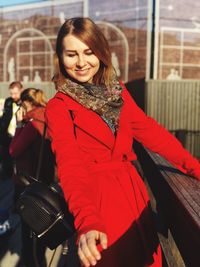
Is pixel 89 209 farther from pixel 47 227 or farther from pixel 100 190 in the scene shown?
pixel 47 227

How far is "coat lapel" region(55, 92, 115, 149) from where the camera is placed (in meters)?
1.84

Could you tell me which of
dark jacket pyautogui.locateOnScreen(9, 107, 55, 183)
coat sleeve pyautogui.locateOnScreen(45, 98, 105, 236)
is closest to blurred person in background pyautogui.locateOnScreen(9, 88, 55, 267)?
dark jacket pyautogui.locateOnScreen(9, 107, 55, 183)

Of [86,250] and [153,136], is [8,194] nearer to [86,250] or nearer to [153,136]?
[153,136]

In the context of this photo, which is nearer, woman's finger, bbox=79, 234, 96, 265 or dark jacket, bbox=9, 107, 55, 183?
woman's finger, bbox=79, 234, 96, 265

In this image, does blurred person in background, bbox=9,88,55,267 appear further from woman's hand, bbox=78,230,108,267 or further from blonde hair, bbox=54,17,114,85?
woman's hand, bbox=78,230,108,267

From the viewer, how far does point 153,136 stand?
2.14m

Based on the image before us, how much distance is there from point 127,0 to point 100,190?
20143 mm

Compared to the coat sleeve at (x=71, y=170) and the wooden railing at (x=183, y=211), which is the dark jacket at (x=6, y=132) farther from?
the coat sleeve at (x=71, y=170)

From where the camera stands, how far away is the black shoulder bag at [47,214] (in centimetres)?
196

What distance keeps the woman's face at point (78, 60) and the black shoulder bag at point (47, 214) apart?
54 centimetres

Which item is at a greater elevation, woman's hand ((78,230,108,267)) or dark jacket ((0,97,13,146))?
woman's hand ((78,230,108,267))

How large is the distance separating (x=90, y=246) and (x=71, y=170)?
1.31 ft

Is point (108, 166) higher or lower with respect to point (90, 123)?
lower

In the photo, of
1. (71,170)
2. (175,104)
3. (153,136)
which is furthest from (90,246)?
(175,104)
